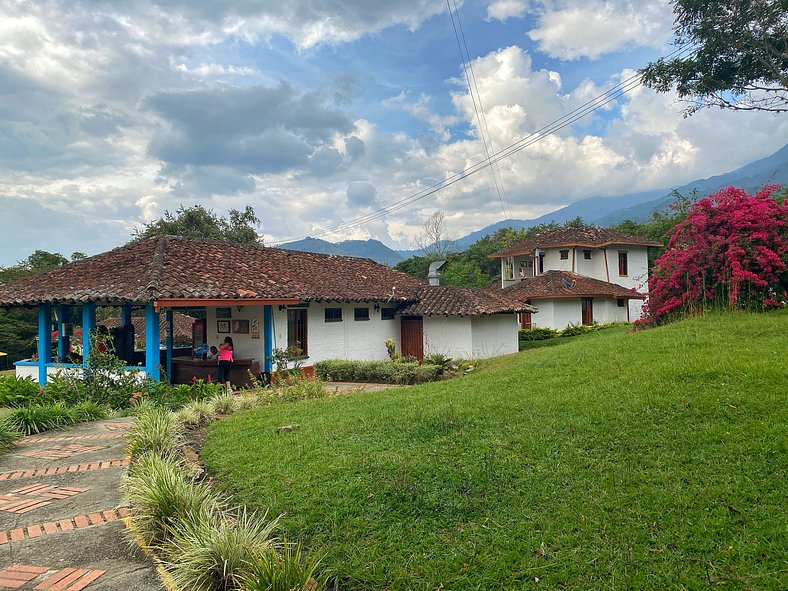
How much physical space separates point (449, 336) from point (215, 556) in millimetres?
15850

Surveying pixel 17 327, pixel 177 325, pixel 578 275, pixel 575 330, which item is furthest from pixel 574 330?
pixel 17 327

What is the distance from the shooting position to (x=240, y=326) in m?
15.2

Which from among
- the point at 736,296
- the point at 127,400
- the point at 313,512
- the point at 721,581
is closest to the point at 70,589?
the point at 313,512

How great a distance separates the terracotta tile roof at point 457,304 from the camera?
18.3 metres

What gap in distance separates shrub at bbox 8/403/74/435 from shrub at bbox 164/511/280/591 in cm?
614

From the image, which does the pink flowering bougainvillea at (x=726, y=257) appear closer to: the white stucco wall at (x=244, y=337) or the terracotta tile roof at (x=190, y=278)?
the terracotta tile roof at (x=190, y=278)

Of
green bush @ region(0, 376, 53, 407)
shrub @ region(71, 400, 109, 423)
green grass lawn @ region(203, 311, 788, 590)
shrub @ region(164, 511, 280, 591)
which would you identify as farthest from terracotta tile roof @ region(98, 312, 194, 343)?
shrub @ region(164, 511, 280, 591)

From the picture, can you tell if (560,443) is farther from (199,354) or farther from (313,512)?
(199,354)

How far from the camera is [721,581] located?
117 inches

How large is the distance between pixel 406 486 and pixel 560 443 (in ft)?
5.60

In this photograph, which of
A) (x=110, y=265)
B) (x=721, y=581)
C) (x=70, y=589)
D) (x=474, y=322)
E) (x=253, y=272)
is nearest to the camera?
(x=721, y=581)

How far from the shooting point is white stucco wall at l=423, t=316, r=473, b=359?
60.8 feet

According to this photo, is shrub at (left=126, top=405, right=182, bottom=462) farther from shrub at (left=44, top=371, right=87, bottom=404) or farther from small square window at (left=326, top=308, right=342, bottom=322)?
small square window at (left=326, top=308, right=342, bottom=322)

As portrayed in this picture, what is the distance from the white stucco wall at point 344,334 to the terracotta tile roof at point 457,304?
127cm
